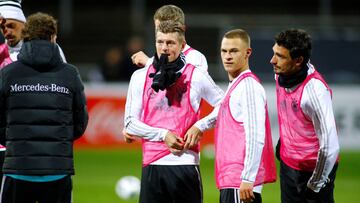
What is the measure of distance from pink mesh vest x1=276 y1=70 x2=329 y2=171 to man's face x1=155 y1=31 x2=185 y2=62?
1012mm

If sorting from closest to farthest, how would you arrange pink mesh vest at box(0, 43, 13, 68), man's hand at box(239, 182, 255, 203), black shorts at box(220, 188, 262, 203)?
man's hand at box(239, 182, 255, 203) < black shorts at box(220, 188, 262, 203) < pink mesh vest at box(0, 43, 13, 68)

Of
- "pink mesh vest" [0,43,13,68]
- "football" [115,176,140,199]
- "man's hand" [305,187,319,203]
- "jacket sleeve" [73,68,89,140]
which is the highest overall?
"pink mesh vest" [0,43,13,68]

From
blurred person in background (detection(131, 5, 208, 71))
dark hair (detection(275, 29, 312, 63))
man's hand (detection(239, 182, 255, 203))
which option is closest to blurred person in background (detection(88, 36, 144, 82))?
blurred person in background (detection(131, 5, 208, 71))

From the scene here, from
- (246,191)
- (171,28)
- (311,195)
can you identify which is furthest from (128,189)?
(246,191)

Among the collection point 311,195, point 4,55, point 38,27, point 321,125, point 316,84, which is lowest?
point 311,195

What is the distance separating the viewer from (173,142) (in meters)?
7.45

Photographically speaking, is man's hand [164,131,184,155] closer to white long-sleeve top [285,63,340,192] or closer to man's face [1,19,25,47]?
white long-sleeve top [285,63,340,192]

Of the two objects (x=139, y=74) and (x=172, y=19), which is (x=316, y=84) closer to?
(x=172, y=19)

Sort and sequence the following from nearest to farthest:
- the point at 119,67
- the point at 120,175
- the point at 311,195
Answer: the point at 311,195 → the point at 120,175 → the point at 119,67

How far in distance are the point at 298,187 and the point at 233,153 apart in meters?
0.95

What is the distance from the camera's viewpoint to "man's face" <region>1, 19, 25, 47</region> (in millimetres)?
8609

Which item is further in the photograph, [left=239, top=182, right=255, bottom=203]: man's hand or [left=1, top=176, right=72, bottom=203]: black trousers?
[left=1, top=176, right=72, bottom=203]: black trousers

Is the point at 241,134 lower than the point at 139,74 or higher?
lower

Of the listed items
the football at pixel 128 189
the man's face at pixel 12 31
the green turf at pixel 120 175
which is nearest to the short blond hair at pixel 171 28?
the man's face at pixel 12 31
